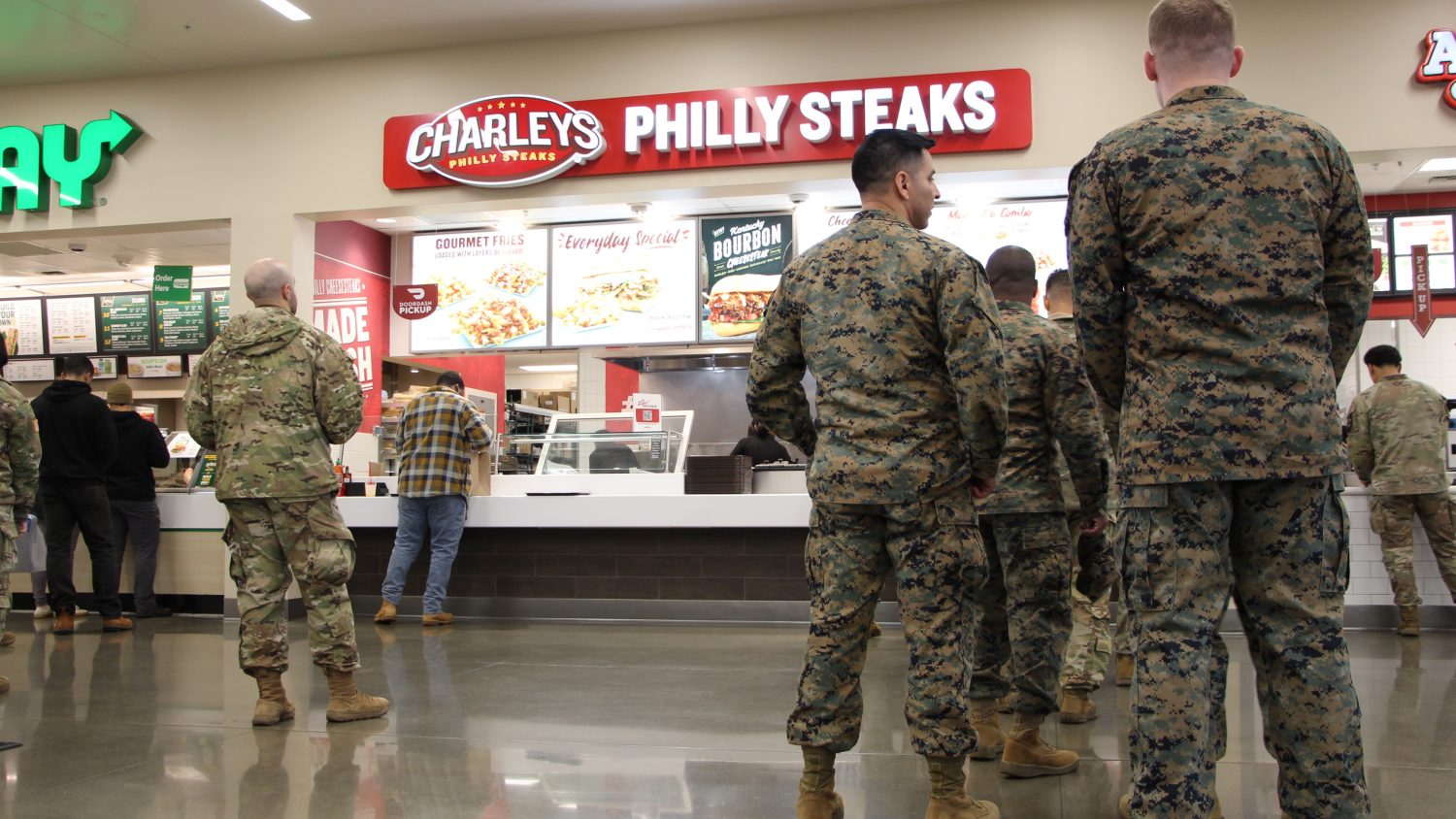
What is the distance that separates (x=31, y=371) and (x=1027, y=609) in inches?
461

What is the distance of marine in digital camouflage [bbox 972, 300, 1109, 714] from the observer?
3.20 metres

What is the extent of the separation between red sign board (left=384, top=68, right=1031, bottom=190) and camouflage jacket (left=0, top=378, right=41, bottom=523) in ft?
10.1

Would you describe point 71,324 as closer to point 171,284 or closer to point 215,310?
point 215,310

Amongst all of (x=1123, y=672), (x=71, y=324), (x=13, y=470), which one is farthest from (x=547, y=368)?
(x=1123, y=672)

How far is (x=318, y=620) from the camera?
4066 mm

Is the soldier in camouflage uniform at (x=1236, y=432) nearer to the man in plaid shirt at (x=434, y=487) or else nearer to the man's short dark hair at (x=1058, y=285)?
the man's short dark hair at (x=1058, y=285)

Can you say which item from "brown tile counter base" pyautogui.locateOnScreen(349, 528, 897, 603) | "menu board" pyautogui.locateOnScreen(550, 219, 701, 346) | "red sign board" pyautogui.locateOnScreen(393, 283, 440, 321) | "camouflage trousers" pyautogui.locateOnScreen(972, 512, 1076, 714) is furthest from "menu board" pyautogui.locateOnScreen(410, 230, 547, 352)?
"camouflage trousers" pyautogui.locateOnScreen(972, 512, 1076, 714)

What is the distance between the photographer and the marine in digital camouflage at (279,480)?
13.3 ft

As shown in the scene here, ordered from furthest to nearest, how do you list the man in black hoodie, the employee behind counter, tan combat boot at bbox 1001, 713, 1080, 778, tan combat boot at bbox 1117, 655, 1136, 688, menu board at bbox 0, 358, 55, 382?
menu board at bbox 0, 358, 55, 382, the employee behind counter, the man in black hoodie, tan combat boot at bbox 1117, 655, 1136, 688, tan combat boot at bbox 1001, 713, 1080, 778

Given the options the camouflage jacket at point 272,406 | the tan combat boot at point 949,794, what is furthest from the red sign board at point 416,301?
the tan combat boot at point 949,794

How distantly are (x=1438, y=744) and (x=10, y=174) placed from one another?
9.34m

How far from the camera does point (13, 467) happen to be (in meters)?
5.04

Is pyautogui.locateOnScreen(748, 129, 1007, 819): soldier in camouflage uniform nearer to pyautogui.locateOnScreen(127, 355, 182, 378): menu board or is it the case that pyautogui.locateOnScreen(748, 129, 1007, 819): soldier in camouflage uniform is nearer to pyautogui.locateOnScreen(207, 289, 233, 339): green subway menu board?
pyautogui.locateOnScreen(207, 289, 233, 339): green subway menu board

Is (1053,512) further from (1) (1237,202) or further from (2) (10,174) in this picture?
(2) (10,174)
